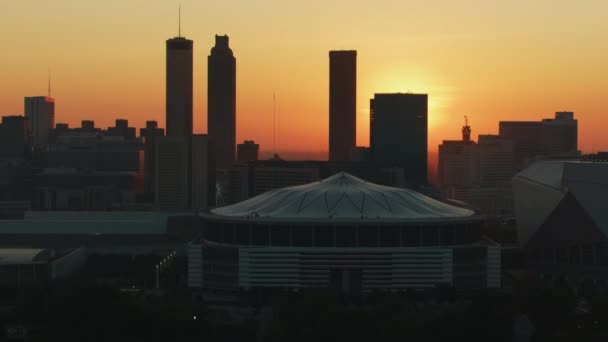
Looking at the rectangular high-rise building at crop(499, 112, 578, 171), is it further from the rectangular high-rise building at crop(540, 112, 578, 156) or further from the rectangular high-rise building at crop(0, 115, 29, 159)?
the rectangular high-rise building at crop(0, 115, 29, 159)

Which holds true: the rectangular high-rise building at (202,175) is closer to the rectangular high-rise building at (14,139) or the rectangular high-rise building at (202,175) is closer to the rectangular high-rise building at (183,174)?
the rectangular high-rise building at (183,174)

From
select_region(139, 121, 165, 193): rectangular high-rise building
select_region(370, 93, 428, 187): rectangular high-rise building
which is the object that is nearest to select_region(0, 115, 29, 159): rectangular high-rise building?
select_region(139, 121, 165, 193): rectangular high-rise building

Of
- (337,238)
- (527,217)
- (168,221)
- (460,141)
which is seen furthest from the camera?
(460,141)

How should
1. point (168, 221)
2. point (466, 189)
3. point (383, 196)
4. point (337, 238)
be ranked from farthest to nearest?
point (466, 189) → point (168, 221) → point (383, 196) → point (337, 238)

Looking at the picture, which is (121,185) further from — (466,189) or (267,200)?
(267,200)

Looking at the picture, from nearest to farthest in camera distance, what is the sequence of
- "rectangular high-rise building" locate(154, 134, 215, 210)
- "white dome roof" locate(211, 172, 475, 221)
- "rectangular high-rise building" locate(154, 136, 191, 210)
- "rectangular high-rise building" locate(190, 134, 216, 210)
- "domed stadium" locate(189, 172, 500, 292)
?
"domed stadium" locate(189, 172, 500, 292) < "white dome roof" locate(211, 172, 475, 221) < "rectangular high-rise building" locate(190, 134, 216, 210) < "rectangular high-rise building" locate(154, 134, 215, 210) < "rectangular high-rise building" locate(154, 136, 191, 210)

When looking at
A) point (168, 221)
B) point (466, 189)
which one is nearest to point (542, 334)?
point (168, 221)
